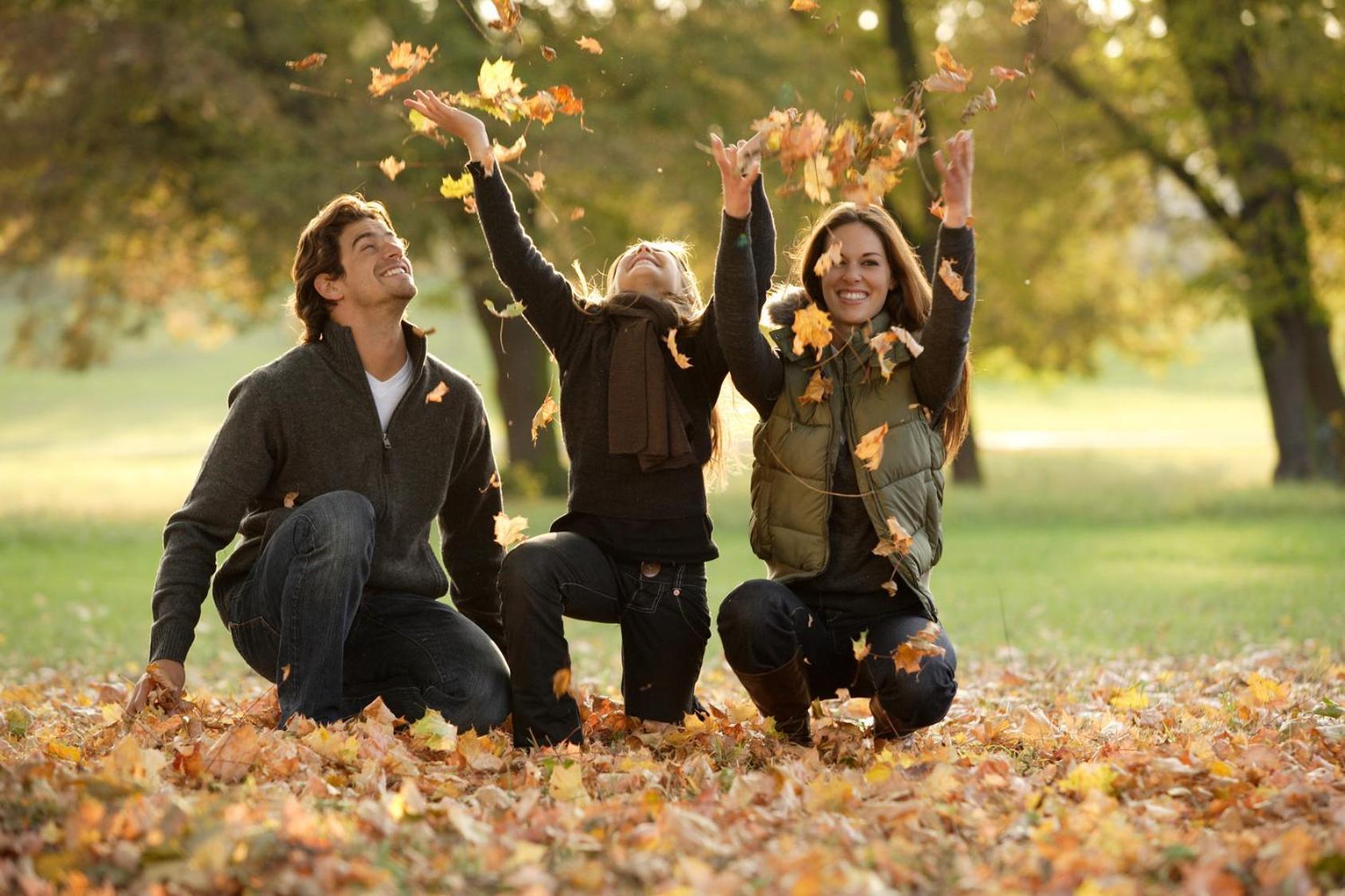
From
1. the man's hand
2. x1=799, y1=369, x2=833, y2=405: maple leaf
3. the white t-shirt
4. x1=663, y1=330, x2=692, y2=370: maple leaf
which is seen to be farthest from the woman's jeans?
the man's hand

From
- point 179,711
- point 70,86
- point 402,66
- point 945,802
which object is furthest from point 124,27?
point 945,802

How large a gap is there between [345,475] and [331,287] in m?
0.64

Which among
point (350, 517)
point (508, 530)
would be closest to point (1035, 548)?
point (508, 530)

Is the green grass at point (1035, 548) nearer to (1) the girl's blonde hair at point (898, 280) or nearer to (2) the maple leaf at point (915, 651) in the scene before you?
(1) the girl's blonde hair at point (898, 280)

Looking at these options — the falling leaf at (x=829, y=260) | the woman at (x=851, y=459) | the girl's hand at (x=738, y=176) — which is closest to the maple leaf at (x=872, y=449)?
the woman at (x=851, y=459)

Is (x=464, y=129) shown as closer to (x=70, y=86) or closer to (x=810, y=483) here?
(x=810, y=483)

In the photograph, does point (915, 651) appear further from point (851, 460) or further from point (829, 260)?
point (829, 260)

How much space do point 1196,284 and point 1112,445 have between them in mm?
18096

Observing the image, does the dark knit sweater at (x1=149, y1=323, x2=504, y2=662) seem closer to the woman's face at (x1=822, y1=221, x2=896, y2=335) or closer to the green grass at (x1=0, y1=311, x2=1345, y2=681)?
the green grass at (x1=0, y1=311, x2=1345, y2=681)

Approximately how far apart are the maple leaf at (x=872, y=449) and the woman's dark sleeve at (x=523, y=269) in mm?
999

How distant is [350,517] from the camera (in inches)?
175

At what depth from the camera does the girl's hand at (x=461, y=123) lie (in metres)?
4.61

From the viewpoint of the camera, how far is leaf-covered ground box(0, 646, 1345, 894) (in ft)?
10.0

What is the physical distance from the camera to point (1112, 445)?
36.0 meters
